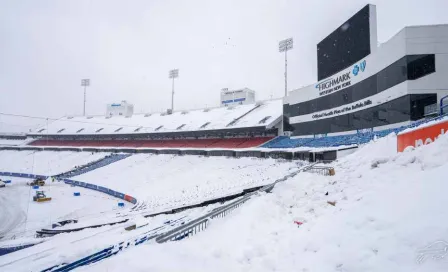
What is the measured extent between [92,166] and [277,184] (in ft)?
127

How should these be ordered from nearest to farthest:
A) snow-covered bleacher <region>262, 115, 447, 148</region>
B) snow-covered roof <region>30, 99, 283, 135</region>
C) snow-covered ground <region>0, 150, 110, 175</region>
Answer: snow-covered bleacher <region>262, 115, 447, 148</region> < snow-covered roof <region>30, 99, 283, 135</region> < snow-covered ground <region>0, 150, 110, 175</region>

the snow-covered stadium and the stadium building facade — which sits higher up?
the stadium building facade

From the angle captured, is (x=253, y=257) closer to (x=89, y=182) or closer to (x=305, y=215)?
(x=305, y=215)

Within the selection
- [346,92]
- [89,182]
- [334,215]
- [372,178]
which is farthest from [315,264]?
[89,182]

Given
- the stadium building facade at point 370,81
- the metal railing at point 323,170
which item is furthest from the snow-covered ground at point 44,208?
the stadium building facade at point 370,81

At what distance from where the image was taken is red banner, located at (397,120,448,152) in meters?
7.80

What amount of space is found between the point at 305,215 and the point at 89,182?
3333 cm

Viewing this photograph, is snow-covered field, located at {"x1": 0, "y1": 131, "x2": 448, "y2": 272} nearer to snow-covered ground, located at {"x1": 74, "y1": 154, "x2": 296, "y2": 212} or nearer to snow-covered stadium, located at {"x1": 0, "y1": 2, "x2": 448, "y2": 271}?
snow-covered stadium, located at {"x1": 0, "y1": 2, "x2": 448, "y2": 271}

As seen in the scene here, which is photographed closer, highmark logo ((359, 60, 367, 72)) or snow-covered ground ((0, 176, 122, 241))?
snow-covered ground ((0, 176, 122, 241))

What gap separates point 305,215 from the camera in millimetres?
7180

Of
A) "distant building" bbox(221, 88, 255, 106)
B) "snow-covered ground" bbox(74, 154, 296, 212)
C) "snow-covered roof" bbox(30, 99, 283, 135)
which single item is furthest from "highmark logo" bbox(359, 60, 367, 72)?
"distant building" bbox(221, 88, 255, 106)

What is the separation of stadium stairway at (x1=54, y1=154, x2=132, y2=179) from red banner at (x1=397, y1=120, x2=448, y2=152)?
3955 centimetres

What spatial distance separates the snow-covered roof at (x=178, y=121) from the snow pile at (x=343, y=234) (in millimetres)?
29530

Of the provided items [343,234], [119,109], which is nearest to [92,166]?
[119,109]
